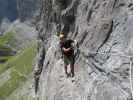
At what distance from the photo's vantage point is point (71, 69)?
1314 inches

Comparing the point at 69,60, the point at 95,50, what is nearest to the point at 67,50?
the point at 69,60

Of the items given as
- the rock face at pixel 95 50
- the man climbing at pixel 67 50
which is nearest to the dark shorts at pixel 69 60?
the man climbing at pixel 67 50

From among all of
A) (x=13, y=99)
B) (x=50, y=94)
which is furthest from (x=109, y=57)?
(x=13, y=99)

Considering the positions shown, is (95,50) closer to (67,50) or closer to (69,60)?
(67,50)

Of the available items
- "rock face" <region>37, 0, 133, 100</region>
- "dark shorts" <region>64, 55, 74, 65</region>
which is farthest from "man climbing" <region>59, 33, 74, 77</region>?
"rock face" <region>37, 0, 133, 100</region>

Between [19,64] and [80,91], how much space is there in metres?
143

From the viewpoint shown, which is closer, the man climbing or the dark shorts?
the man climbing

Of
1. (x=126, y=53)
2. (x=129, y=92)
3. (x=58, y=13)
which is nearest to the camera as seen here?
(x=129, y=92)

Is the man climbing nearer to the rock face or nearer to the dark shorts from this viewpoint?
the dark shorts

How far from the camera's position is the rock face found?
2517cm

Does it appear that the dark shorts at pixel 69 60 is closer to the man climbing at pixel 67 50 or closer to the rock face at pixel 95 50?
the man climbing at pixel 67 50

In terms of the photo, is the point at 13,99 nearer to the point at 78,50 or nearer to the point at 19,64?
the point at 19,64

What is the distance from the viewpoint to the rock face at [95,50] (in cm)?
2517

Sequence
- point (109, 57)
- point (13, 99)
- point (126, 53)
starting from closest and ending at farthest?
point (126, 53) → point (109, 57) → point (13, 99)
